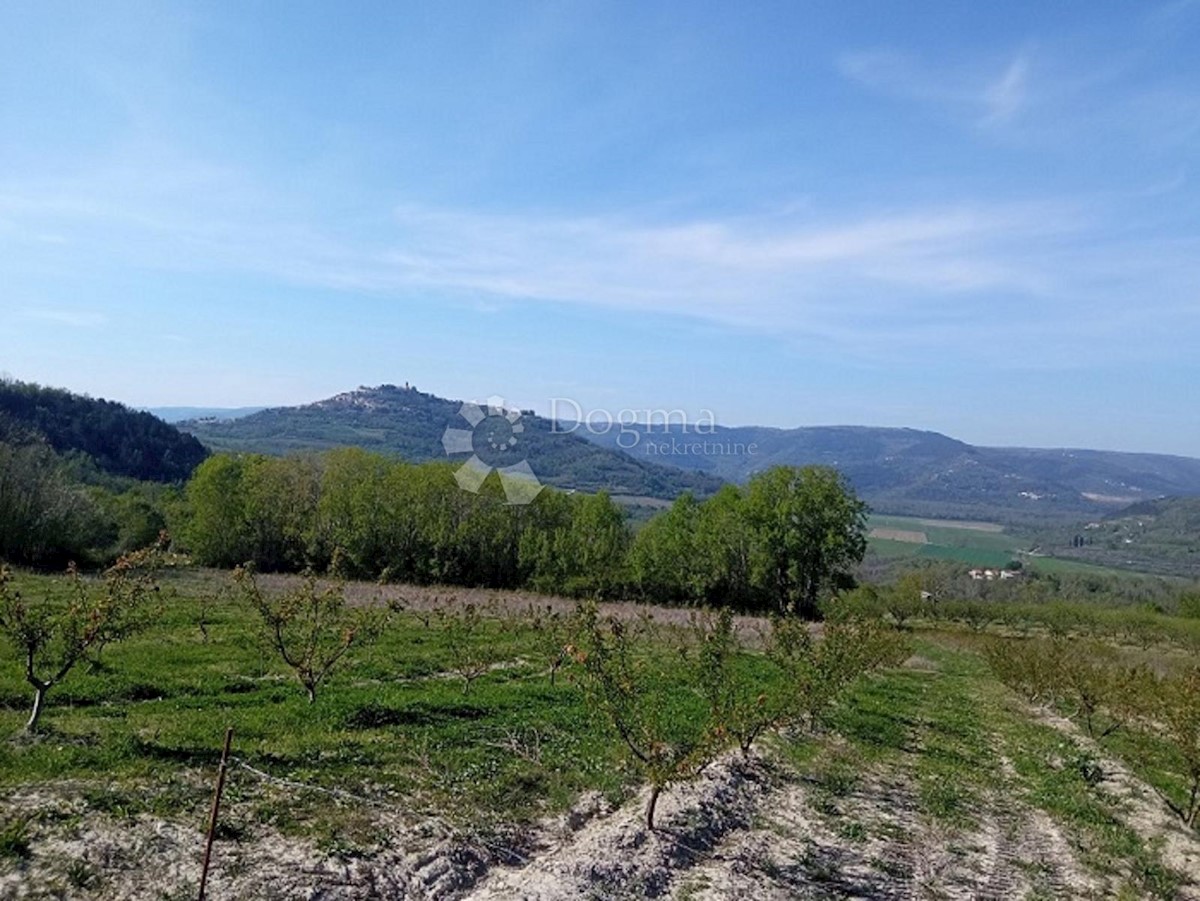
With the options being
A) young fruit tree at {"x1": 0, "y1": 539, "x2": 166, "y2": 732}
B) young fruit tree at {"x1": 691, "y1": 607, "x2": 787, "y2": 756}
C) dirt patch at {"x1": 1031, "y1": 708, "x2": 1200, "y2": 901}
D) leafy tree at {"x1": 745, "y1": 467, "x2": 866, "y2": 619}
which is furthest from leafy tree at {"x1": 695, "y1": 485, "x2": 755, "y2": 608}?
young fruit tree at {"x1": 0, "y1": 539, "x2": 166, "y2": 732}

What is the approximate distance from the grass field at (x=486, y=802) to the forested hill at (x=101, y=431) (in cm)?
11308

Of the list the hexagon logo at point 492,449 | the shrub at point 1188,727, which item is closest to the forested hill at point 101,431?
the hexagon logo at point 492,449

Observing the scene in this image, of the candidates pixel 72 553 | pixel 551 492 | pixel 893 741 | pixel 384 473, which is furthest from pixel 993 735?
pixel 72 553

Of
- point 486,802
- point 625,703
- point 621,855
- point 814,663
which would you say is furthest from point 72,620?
point 814,663

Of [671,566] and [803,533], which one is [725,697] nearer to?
[803,533]

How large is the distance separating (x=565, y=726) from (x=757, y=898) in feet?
26.2

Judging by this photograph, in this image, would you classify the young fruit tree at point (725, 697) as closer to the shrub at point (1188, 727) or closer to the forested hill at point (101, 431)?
the shrub at point (1188, 727)

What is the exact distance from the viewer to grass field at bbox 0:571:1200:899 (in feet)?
31.6

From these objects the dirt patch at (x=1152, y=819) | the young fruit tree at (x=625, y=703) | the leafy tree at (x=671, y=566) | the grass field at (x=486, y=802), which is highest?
the young fruit tree at (x=625, y=703)

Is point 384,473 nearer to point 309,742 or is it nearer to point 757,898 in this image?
point 309,742

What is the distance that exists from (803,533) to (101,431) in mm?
113233

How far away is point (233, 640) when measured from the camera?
2647cm

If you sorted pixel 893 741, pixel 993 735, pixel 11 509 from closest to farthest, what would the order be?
pixel 893 741 → pixel 993 735 → pixel 11 509

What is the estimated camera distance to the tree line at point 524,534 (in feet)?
208
